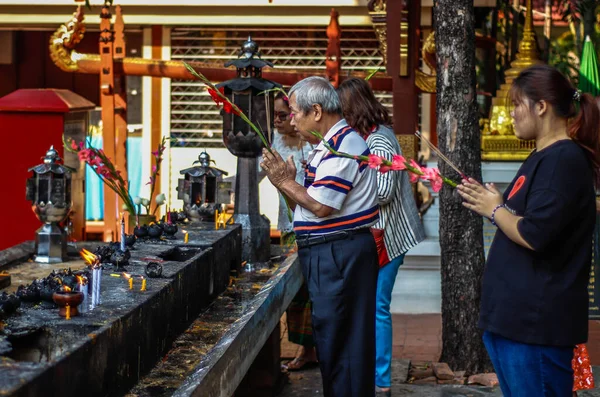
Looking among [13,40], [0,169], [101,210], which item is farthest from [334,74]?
[13,40]

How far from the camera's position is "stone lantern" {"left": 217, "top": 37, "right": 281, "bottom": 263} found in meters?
7.02

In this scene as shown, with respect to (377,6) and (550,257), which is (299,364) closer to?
(550,257)

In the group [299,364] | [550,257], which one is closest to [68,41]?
[299,364]

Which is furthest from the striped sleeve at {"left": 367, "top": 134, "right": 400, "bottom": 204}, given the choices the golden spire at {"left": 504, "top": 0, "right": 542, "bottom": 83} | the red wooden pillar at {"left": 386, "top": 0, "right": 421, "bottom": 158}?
the golden spire at {"left": 504, "top": 0, "right": 542, "bottom": 83}

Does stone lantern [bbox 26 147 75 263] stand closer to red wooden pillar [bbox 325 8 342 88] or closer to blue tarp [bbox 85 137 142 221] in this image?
red wooden pillar [bbox 325 8 342 88]

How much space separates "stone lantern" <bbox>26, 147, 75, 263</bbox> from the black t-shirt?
3.85 m

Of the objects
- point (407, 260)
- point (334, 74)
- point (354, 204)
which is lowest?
point (407, 260)

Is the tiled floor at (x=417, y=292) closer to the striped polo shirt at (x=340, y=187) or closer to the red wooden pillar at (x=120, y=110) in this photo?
the red wooden pillar at (x=120, y=110)

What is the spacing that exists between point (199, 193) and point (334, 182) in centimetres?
294

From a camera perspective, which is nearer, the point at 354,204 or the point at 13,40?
the point at 354,204

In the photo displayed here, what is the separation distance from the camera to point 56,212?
7.26 metres

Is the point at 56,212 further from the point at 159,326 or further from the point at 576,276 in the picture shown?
the point at 576,276

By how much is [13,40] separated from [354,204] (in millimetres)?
10391

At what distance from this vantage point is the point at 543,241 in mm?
3840
